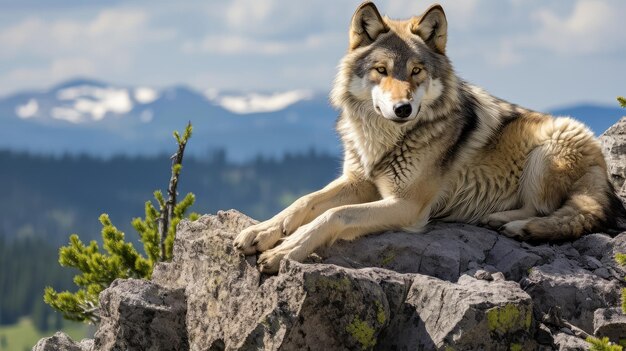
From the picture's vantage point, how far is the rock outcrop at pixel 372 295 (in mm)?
7504

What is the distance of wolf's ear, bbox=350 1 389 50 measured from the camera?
32.4ft

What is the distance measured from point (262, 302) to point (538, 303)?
2833 millimetres

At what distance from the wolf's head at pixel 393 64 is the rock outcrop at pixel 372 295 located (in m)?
1.52

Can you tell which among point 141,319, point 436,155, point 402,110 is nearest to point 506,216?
point 436,155

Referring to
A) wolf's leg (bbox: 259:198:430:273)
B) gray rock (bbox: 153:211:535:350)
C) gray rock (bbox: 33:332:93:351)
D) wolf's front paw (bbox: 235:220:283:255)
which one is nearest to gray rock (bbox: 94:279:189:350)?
gray rock (bbox: 153:211:535:350)

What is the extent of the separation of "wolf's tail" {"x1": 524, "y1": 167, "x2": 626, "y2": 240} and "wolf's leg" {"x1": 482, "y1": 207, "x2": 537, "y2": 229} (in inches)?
10.6

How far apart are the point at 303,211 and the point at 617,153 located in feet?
18.5

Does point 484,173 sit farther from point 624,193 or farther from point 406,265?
point 624,193

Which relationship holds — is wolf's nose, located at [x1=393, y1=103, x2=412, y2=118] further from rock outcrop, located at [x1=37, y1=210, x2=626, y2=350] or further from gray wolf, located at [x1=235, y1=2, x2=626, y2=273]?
rock outcrop, located at [x1=37, y1=210, x2=626, y2=350]

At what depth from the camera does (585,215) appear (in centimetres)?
999

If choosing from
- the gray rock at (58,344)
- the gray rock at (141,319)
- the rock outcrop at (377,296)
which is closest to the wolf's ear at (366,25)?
the rock outcrop at (377,296)

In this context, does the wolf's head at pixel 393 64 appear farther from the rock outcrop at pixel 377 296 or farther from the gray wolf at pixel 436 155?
the rock outcrop at pixel 377 296

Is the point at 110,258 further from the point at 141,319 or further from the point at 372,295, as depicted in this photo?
the point at 372,295

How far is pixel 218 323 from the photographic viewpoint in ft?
27.6
